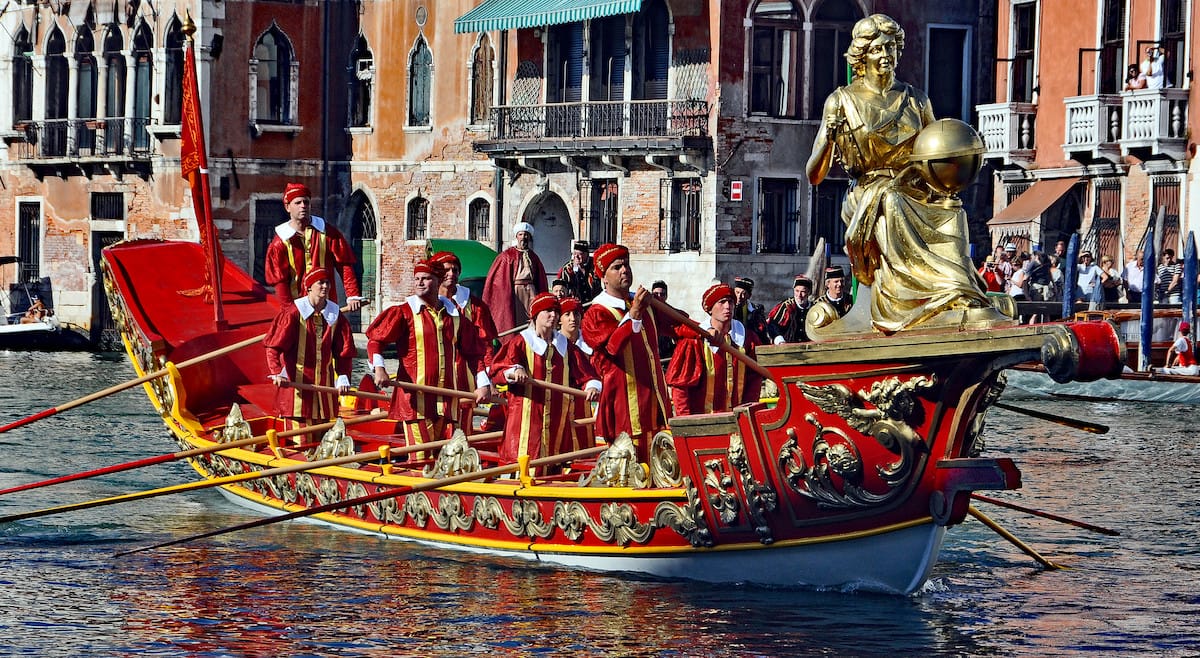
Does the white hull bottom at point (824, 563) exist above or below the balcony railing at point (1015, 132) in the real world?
below

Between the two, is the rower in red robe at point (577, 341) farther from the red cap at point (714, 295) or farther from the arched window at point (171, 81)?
the arched window at point (171, 81)

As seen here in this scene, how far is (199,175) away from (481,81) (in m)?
17.7

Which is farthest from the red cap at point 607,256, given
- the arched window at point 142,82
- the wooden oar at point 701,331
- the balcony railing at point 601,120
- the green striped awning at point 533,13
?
the arched window at point 142,82

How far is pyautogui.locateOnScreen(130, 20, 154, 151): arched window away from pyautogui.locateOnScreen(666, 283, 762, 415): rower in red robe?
26513 millimetres

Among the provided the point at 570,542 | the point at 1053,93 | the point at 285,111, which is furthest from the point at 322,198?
the point at 570,542

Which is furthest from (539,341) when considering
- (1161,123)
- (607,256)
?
(1161,123)

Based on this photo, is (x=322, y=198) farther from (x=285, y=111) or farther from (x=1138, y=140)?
(x=1138, y=140)

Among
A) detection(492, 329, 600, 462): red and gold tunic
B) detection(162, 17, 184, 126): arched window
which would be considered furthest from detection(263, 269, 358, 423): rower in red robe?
detection(162, 17, 184, 126): arched window

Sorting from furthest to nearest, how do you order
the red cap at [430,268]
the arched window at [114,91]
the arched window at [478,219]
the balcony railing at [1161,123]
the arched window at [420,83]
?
the arched window at [114,91], the arched window at [420,83], the arched window at [478,219], the balcony railing at [1161,123], the red cap at [430,268]

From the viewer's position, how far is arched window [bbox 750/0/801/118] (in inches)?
1196

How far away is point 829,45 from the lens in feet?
101

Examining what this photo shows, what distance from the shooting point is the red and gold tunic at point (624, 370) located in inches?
489

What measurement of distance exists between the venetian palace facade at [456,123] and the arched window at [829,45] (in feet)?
0.10

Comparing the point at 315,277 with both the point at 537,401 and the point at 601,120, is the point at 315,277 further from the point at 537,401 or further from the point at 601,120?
the point at 601,120
